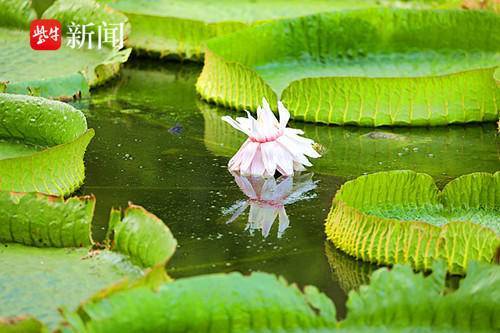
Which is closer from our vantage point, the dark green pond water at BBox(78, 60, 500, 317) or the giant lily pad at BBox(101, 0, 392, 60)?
the dark green pond water at BBox(78, 60, 500, 317)

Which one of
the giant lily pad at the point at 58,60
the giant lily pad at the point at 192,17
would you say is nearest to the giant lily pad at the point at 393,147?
the giant lily pad at the point at 58,60

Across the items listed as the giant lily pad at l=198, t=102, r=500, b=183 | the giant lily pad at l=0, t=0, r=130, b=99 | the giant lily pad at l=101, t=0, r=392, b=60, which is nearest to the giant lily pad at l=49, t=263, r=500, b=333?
the giant lily pad at l=198, t=102, r=500, b=183

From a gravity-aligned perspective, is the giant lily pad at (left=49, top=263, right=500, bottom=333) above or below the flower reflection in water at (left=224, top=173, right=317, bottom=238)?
above

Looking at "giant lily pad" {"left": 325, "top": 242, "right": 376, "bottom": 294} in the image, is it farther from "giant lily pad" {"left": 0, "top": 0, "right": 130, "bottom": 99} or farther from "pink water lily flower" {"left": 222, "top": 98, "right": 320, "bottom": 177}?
"giant lily pad" {"left": 0, "top": 0, "right": 130, "bottom": 99}

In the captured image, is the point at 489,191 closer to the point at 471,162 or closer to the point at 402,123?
the point at 471,162

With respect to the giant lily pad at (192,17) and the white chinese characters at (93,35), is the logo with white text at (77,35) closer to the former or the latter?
the white chinese characters at (93,35)

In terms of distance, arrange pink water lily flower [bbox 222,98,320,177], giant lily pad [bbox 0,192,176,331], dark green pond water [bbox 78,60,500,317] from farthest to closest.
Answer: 1. pink water lily flower [bbox 222,98,320,177]
2. dark green pond water [bbox 78,60,500,317]
3. giant lily pad [bbox 0,192,176,331]

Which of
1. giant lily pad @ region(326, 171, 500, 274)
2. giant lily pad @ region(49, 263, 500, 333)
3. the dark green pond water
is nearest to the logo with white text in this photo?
the dark green pond water

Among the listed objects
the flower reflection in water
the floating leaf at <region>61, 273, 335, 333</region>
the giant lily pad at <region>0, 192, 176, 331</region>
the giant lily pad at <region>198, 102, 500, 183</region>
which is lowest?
the flower reflection in water

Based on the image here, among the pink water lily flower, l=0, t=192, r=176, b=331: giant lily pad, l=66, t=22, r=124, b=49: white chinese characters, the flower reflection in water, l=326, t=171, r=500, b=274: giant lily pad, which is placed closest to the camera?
l=0, t=192, r=176, b=331: giant lily pad
